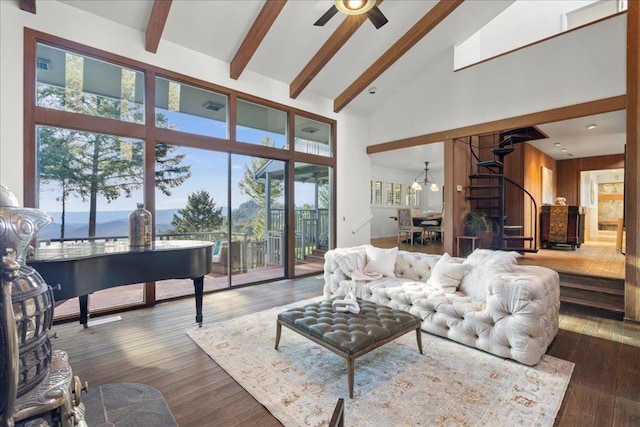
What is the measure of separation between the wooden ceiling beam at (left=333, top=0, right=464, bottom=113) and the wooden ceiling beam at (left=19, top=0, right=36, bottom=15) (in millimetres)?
4757

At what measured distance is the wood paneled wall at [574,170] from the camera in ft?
26.8

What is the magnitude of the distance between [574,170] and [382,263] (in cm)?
857

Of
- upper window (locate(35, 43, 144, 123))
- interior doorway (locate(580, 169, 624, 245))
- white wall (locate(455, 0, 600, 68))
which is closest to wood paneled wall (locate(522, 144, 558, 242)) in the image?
white wall (locate(455, 0, 600, 68))

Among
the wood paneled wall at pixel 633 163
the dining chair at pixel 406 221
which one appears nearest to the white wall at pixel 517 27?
the wood paneled wall at pixel 633 163

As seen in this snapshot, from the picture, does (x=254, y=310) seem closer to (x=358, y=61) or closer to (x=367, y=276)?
(x=367, y=276)

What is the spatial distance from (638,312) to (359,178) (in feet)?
16.6

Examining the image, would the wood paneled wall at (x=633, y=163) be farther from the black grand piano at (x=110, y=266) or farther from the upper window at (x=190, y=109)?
the upper window at (x=190, y=109)

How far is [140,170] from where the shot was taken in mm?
4055

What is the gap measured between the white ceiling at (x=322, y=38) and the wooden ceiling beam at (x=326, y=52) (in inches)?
3.2

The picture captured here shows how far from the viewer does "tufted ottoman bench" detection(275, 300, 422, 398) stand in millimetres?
2103

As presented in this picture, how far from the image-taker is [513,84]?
5.09 metres

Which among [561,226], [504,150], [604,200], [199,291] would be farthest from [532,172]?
[199,291]

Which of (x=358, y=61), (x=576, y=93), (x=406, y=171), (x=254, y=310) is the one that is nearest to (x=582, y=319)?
(x=576, y=93)

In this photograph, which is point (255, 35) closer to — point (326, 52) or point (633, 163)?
point (326, 52)
